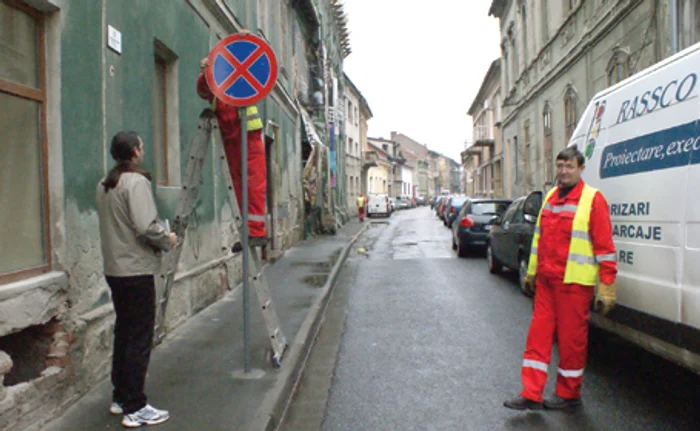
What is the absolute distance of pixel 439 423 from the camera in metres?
→ 4.04

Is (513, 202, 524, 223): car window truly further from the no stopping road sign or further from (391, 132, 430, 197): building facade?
(391, 132, 430, 197): building facade

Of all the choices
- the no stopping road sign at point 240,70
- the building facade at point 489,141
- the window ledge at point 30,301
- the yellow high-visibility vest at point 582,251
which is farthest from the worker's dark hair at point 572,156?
the building facade at point 489,141

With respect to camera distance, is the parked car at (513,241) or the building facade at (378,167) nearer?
the parked car at (513,241)

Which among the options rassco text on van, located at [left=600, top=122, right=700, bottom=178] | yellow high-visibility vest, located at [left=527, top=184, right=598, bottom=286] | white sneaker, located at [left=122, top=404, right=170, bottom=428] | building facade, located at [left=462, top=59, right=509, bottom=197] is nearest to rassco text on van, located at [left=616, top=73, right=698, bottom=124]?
rassco text on van, located at [left=600, top=122, right=700, bottom=178]

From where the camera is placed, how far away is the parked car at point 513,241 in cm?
868

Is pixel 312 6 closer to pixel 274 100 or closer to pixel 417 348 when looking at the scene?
pixel 274 100

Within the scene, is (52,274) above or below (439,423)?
above

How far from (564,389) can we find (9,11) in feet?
15.4

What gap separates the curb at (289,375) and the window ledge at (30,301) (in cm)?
155

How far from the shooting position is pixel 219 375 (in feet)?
16.1

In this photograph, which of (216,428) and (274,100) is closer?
(216,428)

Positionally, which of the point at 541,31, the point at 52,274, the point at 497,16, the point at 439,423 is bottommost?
the point at 439,423

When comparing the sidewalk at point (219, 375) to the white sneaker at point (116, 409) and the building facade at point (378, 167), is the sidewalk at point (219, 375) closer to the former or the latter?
the white sneaker at point (116, 409)

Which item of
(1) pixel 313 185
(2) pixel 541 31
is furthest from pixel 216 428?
(2) pixel 541 31
